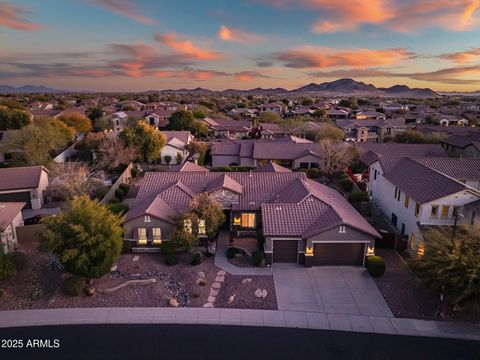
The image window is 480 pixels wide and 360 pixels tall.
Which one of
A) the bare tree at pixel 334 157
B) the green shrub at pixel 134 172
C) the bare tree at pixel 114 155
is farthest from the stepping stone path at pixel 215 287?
the bare tree at pixel 114 155

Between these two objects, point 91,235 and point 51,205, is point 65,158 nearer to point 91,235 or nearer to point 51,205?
point 51,205

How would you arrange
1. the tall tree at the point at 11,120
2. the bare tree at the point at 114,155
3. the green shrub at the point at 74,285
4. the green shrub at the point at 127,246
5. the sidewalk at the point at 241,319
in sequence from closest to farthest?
the sidewalk at the point at 241,319 < the green shrub at the point at 74,285 < the green shrub at the point at 127,246 < the bare tree at the point at 114,155 < the tall tree at the point at 11,120

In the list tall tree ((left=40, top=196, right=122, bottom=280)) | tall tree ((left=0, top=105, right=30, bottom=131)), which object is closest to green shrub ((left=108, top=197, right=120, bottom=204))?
tall tree ((left=40, top=196, right=122, bottom=280))

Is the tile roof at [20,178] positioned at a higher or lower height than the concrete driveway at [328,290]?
higher

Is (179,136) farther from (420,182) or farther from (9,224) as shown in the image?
(420,182)

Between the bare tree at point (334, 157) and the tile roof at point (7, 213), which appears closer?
the tile roof at point (7, 213)

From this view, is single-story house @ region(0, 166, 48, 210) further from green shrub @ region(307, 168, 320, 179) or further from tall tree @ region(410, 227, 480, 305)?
tall tree @ region(410, 227, 480, 305)

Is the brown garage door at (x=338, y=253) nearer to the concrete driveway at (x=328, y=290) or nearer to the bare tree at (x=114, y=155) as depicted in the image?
the concrete driveway at (x=328, y=290)
